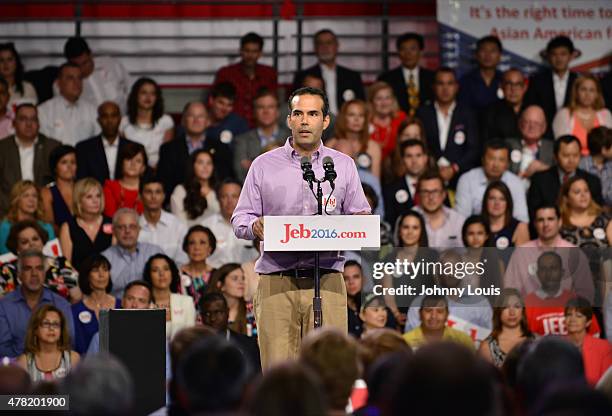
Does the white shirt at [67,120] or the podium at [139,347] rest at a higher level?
the white shirt at [67,120]

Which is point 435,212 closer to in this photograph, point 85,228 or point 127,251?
point 127,251

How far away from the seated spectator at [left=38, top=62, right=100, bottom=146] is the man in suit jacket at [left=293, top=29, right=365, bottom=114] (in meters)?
1.72

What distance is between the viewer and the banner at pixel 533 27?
1022 centimetres

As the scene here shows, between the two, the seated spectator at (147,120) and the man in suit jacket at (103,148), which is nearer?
the man in suit jacket at (103,148)

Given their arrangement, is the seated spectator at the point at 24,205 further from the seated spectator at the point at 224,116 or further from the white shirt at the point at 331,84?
the white shirt at the point at 331,84

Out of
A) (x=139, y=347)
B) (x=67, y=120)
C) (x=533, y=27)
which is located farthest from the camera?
(x=533, y=27)

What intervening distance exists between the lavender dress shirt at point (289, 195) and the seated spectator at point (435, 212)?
10.5ft

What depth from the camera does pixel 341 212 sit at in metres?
5.33

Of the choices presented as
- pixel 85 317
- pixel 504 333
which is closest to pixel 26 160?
pixel 85 317

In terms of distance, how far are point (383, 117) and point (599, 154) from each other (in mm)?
1679

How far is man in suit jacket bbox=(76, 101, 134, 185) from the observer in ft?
29.8

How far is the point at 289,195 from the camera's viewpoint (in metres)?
5.28

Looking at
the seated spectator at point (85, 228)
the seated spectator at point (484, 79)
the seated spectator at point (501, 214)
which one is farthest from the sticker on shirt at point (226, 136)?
the seated spectator at point (501, 214)

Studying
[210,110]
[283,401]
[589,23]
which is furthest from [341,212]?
[589,23]
